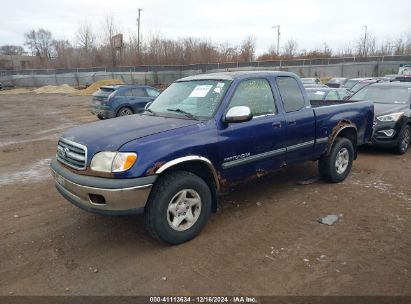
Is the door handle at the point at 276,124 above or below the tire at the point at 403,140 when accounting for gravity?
above

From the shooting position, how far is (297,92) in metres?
5.40

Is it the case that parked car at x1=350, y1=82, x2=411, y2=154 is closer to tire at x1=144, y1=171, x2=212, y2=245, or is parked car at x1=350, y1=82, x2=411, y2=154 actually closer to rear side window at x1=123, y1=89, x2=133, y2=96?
tire at x1=144, y1=171, x2=212, y2=245

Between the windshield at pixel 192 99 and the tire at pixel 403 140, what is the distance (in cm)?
549

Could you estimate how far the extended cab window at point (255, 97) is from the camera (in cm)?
462

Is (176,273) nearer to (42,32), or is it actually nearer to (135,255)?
(135,255)

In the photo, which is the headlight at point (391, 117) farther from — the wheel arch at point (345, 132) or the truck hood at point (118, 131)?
the truck hood at point (118, 131)

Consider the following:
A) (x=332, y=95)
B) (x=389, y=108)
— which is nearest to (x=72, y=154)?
(x=389, y=108)

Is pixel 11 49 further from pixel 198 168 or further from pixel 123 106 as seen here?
pixel 198 168

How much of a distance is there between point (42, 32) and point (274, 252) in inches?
4186

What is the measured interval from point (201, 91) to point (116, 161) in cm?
169

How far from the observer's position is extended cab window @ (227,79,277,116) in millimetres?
4621

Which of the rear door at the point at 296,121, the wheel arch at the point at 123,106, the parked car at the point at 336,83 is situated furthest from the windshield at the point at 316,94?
the parked car at the point at 336,83

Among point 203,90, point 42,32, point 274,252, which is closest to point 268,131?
point 203,90

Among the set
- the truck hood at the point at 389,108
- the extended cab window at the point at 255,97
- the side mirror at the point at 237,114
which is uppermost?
the extended cab window at the point at 255,97
